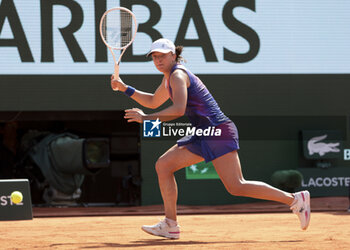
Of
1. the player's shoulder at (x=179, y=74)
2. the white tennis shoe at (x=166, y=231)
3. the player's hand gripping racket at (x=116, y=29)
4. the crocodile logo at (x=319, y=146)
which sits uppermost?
the player's hand gripping racket at (x=116, y=29)

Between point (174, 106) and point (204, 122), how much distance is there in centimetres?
45

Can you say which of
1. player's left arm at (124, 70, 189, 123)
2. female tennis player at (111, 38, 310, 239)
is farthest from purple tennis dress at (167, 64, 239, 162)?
player's left arm at (124, 70, 189, 123)

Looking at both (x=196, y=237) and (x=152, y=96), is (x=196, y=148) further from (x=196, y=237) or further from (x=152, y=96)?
(x=196, y=237)

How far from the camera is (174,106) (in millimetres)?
5441

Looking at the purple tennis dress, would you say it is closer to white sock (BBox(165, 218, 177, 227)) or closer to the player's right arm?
the player's right arm

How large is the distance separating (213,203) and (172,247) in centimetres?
866

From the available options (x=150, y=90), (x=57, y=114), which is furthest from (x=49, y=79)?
(x=150, y=90)

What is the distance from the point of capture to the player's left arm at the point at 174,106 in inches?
213

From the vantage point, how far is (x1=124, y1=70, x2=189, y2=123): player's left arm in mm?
5406

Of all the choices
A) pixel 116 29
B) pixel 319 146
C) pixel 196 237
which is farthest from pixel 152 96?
pixel 319 146

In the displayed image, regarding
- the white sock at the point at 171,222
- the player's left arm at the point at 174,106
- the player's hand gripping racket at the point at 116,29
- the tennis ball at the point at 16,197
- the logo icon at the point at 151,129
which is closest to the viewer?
the player's left arm at the point at 174,106

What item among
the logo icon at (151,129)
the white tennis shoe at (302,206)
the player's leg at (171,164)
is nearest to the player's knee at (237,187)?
the player's leg at (171,164)

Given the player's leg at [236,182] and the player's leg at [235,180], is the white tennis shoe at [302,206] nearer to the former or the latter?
the player's leg at [236,182]

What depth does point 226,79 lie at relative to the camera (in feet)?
46.2
